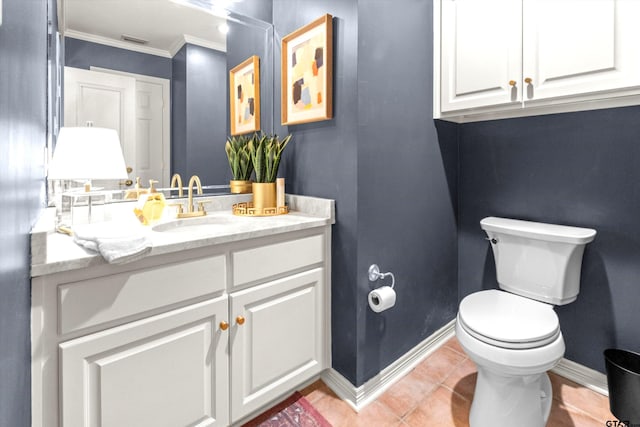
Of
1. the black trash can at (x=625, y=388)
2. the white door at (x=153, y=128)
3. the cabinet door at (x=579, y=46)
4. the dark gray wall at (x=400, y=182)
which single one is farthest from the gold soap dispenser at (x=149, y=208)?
the black trash can at (x=625, y=388)

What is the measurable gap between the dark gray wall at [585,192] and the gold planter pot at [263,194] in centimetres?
124

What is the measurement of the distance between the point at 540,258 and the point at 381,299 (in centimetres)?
81

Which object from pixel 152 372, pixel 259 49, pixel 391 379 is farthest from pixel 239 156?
pixel 391 379

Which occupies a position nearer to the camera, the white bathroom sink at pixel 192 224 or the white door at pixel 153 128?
the white bathroom sink at pixel 192 224

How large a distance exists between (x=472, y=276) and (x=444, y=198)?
0.54 meters

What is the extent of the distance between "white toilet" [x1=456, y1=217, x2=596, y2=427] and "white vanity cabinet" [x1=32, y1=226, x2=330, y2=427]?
702 mm

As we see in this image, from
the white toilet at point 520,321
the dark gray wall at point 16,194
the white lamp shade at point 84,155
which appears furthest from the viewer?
the white toilet at point 520,321

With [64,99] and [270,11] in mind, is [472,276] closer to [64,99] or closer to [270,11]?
[270,11]

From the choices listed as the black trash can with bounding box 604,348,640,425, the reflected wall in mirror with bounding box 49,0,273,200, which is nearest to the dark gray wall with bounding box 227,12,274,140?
the reflected wall in mirror with bounding box 49,0,273,200

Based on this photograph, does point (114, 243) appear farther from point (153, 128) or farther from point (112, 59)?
point (112, 59)

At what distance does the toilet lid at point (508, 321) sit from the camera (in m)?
1.26

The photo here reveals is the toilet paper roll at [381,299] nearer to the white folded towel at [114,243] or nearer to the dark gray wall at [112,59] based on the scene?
the white folded towel at [114,243]

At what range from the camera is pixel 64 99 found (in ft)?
4.66

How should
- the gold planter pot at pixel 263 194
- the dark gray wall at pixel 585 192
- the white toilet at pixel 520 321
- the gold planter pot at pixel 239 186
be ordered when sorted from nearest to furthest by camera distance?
the white toilet at pixel 520 321, the dark gray wall at pixel 585 192, the gold planter pot at pixel 263 194, the gold planter pot at pixel 239 186
